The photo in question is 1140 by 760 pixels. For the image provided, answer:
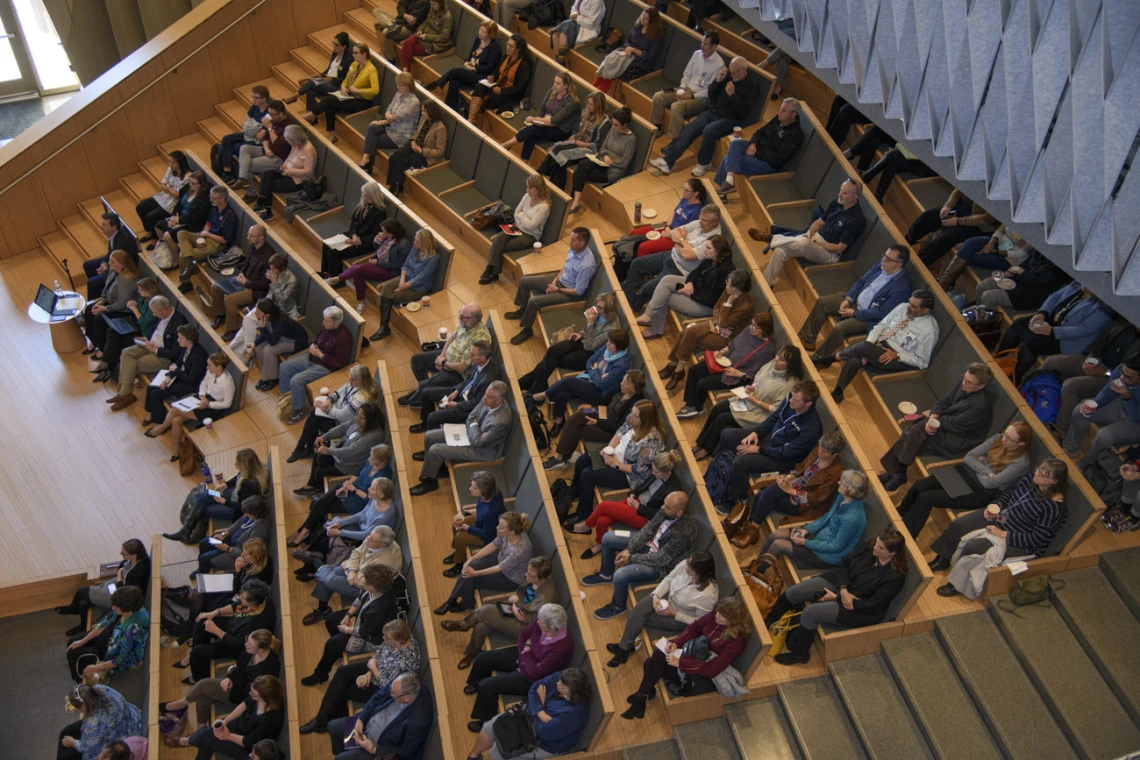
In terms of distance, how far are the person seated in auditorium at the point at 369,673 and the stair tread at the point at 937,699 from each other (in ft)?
6.99

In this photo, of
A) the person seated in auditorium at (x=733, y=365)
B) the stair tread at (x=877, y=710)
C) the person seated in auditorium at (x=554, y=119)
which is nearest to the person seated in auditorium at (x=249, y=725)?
the stair tread at (x=877, y=710)

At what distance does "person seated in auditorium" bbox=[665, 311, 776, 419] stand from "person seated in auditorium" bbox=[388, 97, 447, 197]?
312 cm

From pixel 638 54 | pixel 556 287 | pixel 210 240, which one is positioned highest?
pixel 638 54

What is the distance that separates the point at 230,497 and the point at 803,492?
324 centimetres

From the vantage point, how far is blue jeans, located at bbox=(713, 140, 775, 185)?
23.6 ft

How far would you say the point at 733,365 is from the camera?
5914mm

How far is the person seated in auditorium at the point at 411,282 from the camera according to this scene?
6.96m

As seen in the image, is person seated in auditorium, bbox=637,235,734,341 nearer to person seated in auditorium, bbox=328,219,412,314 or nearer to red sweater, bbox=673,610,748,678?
person seated in auditorium, bbox=328,219,412,314

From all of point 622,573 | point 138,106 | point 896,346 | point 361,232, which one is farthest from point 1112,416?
point 138,106

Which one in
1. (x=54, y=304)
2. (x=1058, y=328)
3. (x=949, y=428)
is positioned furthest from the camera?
(x=54, y=304)

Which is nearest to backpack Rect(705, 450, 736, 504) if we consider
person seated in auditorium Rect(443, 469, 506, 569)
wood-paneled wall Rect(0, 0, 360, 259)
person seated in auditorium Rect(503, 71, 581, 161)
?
person seated in auditorium Rect(443, 469, 506, 569)

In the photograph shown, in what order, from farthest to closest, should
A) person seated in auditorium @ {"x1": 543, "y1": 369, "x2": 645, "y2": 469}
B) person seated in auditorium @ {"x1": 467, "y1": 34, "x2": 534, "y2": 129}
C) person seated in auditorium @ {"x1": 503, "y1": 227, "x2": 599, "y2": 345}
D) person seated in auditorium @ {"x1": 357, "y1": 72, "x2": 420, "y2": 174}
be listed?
person seated in auditorium @ {"x1": 467, "y1": 34, "x2": 534, "y2": 129}
person seated in auditorium @ {"x1": 357, "y1": 72, "x2": 420, "y2": 174}
person seated in auditorium @ {"x1": 503, "y1": 227, "x2": 599, "y2": 345}
person seated in auditorium @ {"x1": 543, "y1": 369, "x2": 645, "y2": 469}

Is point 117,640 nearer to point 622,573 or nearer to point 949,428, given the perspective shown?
point 622,573

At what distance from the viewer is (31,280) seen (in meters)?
8.13
